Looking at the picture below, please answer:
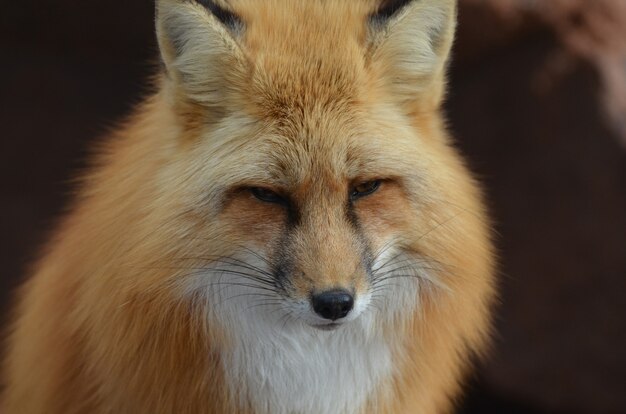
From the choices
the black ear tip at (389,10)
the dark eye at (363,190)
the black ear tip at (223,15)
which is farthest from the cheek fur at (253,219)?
the black ear tip at (389,10)

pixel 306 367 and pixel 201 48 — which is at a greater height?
pixel 201 48

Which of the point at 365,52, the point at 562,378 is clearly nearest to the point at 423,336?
the point at 365,52

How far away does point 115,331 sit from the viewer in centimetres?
332

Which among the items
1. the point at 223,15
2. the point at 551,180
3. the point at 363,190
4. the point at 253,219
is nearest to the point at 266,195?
the point at 253,219

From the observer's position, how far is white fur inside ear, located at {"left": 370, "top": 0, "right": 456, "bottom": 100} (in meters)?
3.22

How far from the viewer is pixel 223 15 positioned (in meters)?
3.17

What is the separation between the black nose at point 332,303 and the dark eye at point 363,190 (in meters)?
0.36

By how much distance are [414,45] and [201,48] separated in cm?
73

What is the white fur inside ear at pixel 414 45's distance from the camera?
10.6 ft

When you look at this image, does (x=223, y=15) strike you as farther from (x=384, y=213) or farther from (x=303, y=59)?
(x=384, y=213)

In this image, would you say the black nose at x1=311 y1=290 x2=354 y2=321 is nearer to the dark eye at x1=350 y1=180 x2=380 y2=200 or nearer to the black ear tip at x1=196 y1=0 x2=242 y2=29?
the dark eye at x1=350 y1=180 x2=380 y2=200

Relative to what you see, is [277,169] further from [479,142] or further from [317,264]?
[479,142]

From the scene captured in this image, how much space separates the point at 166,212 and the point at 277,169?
41 cm

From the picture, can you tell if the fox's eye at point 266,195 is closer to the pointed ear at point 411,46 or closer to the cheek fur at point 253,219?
the cheek fur at point 253,219
